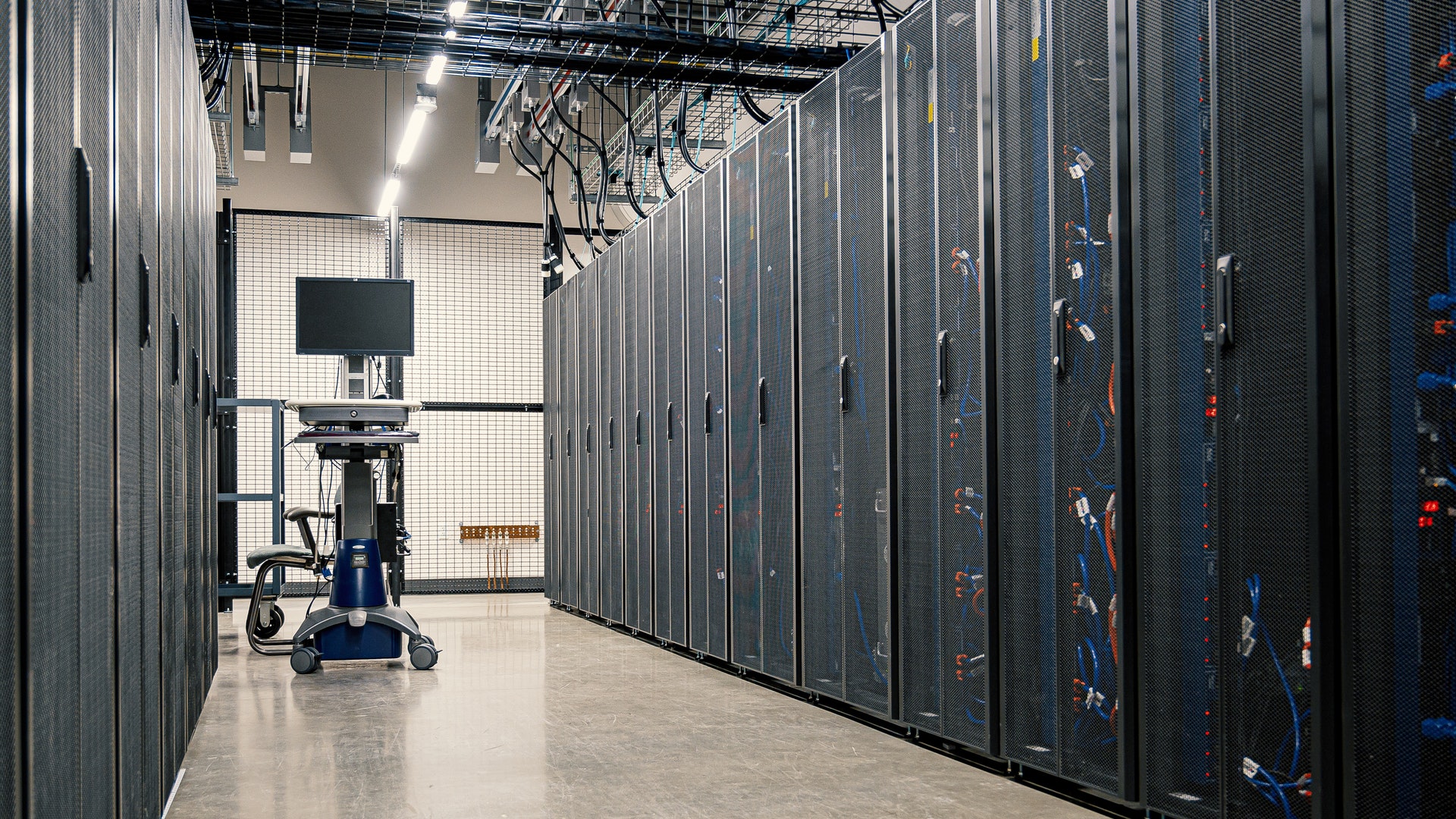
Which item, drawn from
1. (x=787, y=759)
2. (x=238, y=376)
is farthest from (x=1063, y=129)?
(x=238, y=376)

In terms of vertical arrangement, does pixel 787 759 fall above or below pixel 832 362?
below

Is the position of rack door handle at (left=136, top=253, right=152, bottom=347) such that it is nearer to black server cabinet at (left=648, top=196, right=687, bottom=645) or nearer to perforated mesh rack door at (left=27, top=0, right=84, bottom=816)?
perforated mesh rack door at (left=27, top=0, right=84, bottom=816)

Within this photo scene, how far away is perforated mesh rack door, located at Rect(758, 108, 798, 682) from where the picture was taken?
488 cm

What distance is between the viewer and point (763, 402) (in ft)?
16.9

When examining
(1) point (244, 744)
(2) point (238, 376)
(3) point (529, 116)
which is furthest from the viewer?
(2) point (238, 376)

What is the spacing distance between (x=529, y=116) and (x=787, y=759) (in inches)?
225

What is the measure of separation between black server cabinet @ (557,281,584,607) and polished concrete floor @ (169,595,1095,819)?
8.68ft

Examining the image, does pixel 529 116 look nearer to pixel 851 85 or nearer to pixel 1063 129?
pixel 851 85

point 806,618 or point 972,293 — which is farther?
point 806,618

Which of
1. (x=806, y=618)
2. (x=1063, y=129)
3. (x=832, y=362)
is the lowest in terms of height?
(x=806, y=618)

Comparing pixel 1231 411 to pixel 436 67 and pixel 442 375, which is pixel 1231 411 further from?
pixel 442 375

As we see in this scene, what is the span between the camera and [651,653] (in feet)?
21.1

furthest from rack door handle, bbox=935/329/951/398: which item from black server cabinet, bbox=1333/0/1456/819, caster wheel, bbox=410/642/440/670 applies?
caster wheel, bbox=410/642/440/670

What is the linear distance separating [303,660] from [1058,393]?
4217 millimetres
